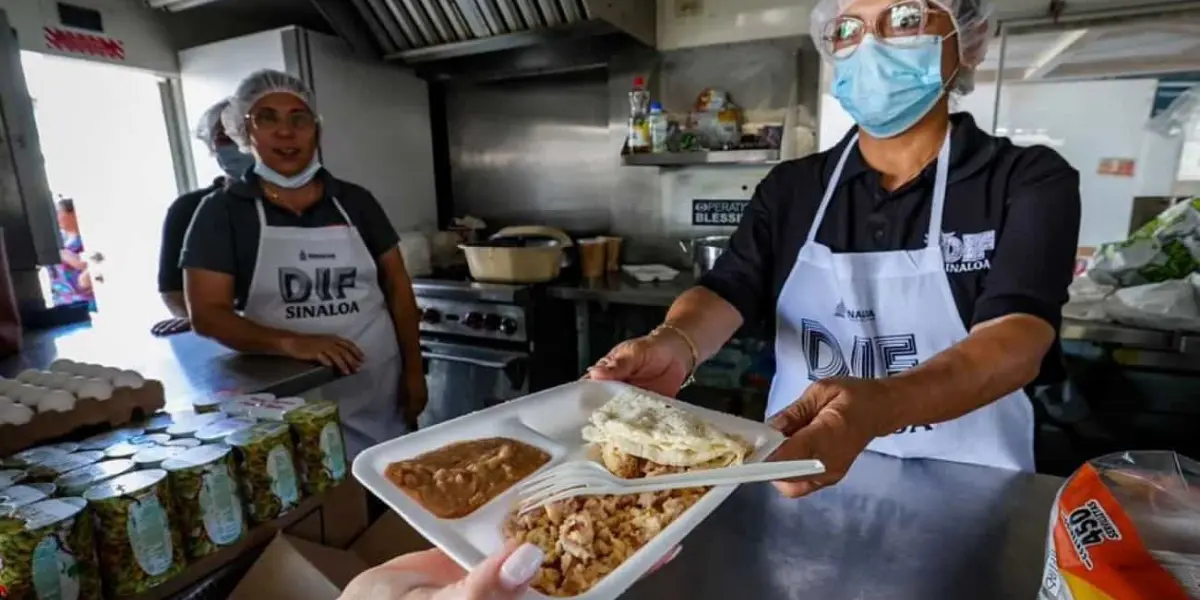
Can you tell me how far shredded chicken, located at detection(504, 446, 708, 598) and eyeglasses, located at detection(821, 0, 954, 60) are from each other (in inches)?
34.3

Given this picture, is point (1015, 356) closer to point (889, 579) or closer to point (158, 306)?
point (889, 579)

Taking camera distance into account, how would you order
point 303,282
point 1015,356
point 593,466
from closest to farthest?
point 593,466
point 1015,356
point 303,282

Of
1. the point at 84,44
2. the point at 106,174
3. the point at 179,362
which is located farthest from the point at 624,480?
the point at 106,174

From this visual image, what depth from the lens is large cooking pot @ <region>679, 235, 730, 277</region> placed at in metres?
2.24

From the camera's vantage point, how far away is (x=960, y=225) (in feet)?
3.34

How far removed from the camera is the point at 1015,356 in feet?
2.66

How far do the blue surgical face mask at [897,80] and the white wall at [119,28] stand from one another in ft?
9.26

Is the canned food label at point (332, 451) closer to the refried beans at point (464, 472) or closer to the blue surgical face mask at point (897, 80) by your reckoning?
the refried beans at point (464, 472)

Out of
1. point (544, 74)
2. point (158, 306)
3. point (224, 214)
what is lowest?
point (158, 306)

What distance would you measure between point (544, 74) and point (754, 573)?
2.55 m

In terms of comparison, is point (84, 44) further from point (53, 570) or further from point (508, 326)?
point (53, 570)

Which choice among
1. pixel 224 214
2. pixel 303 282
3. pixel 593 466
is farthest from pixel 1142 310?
pixel 224 214

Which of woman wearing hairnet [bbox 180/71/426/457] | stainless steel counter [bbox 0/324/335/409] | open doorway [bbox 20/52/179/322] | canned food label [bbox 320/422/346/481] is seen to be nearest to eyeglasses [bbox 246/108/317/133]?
woman wearing hairnet [bbox 180/71/426/457]

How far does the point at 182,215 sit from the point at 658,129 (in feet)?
5.85
